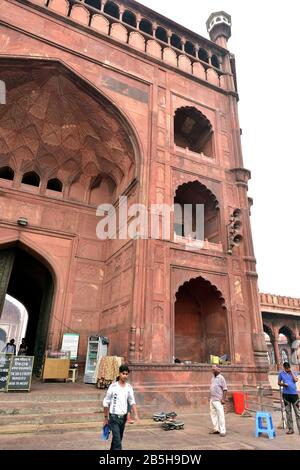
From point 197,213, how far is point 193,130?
4.11m

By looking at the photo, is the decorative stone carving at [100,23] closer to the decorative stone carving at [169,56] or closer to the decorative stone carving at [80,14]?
the decorative stone carving at [80,14]

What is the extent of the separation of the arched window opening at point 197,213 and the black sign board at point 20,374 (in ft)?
21.2

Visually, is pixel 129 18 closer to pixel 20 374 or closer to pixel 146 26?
pixel 146 26

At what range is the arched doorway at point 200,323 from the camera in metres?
9.74

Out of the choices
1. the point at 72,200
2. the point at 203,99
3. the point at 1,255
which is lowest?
the point at 1,255

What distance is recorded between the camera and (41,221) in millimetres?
11750

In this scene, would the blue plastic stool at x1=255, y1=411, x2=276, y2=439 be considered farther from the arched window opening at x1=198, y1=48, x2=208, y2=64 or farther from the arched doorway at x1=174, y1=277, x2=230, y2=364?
the arched window opening at x1=198, y1=48, x2=208, y2=64

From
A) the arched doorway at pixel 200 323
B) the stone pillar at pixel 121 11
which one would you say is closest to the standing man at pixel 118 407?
the arched doorway at pixel 200 323

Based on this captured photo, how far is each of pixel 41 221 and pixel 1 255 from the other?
1853mm

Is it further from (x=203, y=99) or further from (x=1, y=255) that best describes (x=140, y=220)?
(x=203, y=99)

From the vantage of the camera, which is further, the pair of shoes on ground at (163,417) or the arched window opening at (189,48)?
the arched window opening at (189,48)

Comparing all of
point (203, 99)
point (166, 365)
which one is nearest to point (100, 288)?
point (166, 365)

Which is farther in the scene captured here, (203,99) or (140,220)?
(203,99)

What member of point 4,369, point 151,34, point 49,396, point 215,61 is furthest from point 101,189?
point 49,396
